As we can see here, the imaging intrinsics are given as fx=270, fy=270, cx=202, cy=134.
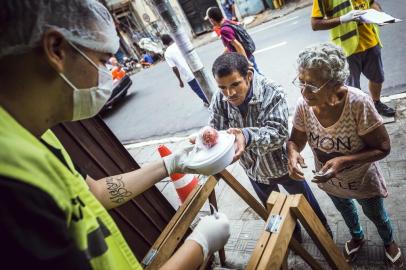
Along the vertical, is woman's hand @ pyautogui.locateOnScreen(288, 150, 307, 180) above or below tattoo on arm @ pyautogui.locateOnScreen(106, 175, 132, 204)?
below

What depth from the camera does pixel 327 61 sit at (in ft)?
5.75

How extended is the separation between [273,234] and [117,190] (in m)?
1.07

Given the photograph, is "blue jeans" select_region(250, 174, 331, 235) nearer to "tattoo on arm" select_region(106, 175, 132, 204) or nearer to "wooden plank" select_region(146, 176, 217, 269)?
"wooden plank" select_region(146, 176, 217, 269)

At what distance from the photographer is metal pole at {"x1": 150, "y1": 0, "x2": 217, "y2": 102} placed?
3559 millimetres

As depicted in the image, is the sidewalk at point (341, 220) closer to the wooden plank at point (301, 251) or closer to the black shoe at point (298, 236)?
the black shoe at point (298, 236)

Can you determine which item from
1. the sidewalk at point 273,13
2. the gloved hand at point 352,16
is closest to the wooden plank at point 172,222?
the gloved hand at point 352,16

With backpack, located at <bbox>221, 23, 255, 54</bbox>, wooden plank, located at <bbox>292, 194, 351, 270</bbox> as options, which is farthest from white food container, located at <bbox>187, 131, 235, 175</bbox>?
backpack, located at <bbox>221, 23, 255, 54</bbox>

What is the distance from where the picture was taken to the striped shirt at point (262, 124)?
221 cm

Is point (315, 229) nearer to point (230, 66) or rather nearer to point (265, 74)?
point (230, 66)

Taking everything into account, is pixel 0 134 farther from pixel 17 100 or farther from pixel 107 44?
pixel 107 44

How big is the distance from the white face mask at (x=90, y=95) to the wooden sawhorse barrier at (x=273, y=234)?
3.19 feet

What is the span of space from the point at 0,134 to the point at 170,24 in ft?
10.4

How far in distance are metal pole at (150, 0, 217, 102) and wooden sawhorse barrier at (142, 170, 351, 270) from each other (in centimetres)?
235

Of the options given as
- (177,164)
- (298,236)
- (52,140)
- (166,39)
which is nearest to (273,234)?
(177,164)
